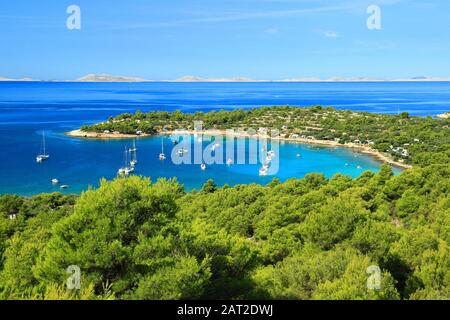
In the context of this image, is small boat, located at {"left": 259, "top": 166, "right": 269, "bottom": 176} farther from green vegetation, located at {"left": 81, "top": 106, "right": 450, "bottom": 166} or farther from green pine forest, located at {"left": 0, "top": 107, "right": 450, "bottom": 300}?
green pine forest, located at {"left": 0, "top": 107, "right": 450, "bottom": 300}

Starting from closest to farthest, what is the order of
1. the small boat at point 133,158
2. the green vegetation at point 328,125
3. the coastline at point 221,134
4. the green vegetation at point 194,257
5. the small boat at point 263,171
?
the green vegetation at point 194,257 < the small boat at point 263,171 < the small boat at point 133,158 < the green vegetation at point 328,125 < the coastline at point 221,134

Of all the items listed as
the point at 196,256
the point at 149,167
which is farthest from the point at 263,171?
the point at 196,256

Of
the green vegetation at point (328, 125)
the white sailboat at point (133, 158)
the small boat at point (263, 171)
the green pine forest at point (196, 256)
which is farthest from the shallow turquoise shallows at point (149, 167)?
the green pine forest at point (196, 256)

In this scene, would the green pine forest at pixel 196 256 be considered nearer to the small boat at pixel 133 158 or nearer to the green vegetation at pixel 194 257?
the green vegetation at pixel 194 257

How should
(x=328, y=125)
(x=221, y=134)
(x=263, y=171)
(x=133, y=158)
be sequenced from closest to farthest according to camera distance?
(x=263, y=171)
(x=133, y=158)
(x=328, y=125)
(x=221, y=134)

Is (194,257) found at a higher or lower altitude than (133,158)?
higher

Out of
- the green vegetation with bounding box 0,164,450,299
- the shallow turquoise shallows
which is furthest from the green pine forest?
the shallow turquoise shallows

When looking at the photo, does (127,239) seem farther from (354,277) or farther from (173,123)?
(173,123)

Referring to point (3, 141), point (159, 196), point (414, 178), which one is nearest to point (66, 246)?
point (159, 196)

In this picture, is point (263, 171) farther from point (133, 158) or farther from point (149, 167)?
point (133, 158)
